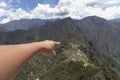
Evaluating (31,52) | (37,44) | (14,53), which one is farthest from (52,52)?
(14,53)

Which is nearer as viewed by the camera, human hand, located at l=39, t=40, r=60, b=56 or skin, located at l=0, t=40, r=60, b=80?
skin, located at l=0, t=40, r=60, b=80

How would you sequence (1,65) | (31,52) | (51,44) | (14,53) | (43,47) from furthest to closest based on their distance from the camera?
(51,44)
(43,47)
(31,52)
(14,53)
(1,65)

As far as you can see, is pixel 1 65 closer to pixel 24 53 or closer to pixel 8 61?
pixel 8 61

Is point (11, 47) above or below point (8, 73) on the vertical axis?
A: above

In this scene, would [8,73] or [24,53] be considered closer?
[8,73]

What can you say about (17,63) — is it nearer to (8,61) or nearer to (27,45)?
(8,61)

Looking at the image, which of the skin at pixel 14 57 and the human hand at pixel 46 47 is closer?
the skin at pixel 14 57

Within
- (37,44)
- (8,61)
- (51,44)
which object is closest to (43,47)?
(37,44)

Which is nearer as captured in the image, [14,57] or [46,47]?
[14,57]

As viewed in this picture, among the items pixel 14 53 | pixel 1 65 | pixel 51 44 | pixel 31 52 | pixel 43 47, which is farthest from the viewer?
pixel 51 44
